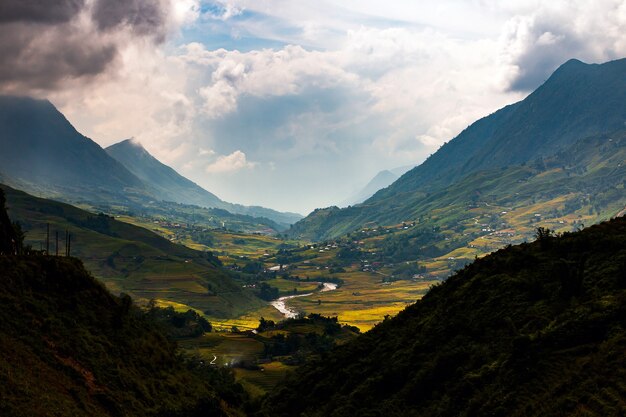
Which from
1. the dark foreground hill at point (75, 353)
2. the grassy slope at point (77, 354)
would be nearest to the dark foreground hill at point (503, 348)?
the dark foreground hill at point (75, 353)

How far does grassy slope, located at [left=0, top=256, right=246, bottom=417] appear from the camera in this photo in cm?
5697

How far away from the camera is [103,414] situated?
6175 centimetres

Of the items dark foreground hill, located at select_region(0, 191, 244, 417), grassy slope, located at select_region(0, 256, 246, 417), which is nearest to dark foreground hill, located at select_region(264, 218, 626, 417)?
A: dark foreground hill, located at select_region(0, 191, 244, 417)

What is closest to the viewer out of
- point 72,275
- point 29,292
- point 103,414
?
A: point 103,414

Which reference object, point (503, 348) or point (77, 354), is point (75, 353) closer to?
point (77, 354)

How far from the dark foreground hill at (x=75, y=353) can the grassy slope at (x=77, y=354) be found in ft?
0.48

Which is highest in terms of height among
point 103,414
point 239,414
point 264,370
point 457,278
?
point 457,278

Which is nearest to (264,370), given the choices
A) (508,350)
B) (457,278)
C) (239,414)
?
(239,414)

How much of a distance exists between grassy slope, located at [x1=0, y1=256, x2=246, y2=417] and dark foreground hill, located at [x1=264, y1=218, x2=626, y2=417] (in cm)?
1912

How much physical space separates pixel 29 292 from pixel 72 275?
1053 cm

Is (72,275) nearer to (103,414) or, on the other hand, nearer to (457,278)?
(103,414)

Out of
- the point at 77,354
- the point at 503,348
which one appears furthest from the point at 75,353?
the point at 503,348

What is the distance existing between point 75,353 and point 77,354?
357 mm

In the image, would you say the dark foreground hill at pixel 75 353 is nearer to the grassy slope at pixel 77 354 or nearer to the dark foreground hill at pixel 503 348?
the grassy slope at pixel 77 354
